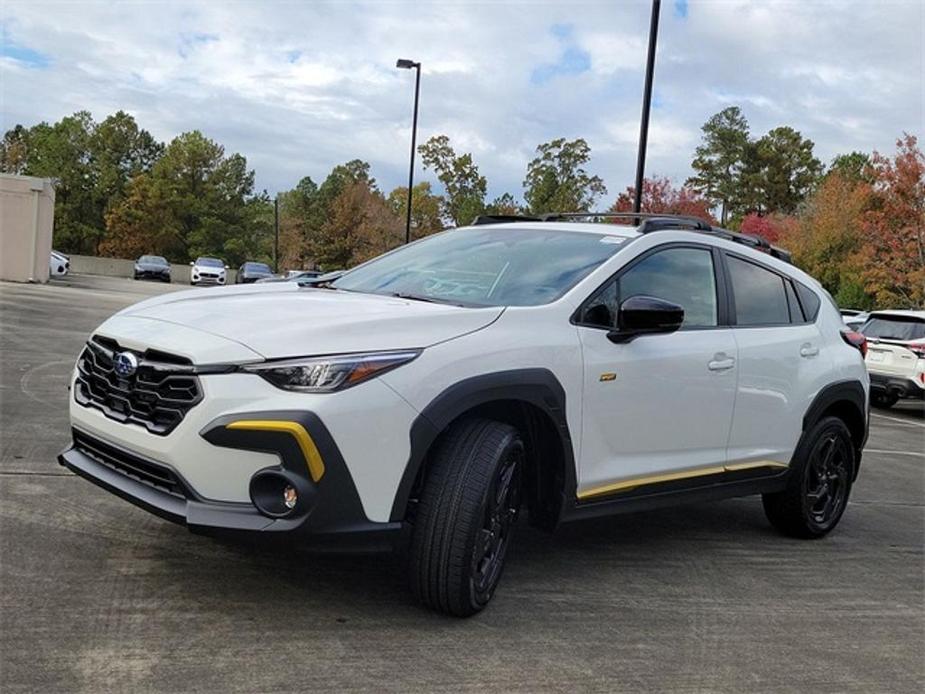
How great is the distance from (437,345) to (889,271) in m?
30.5

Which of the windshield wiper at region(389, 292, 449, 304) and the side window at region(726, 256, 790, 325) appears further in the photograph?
the side window at region(726, 256, 790, 325)

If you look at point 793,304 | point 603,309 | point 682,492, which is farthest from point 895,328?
point 603,309

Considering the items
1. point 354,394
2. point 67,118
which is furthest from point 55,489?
point 67,118

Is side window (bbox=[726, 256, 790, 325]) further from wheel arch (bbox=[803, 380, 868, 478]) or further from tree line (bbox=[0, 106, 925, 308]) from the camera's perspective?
tree line (bbox=[0, 106, 925, 308])

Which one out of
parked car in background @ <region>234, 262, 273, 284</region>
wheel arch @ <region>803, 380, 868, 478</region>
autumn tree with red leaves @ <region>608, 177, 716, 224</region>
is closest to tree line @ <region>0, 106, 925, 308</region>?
autumn tree with red leaves @ <region>608, 177, 716, 224</region>

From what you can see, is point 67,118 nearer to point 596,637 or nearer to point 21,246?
point 21,246

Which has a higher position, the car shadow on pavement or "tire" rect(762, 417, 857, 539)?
"tire" rect(762, 417, 857, 539)

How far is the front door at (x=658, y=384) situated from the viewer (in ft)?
13.5

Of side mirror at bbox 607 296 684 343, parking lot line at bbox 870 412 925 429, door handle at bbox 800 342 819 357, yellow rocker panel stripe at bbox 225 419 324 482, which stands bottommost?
parking lot line at bbox 870 412 925 429

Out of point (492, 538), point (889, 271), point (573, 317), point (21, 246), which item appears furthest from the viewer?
point (889, 271)

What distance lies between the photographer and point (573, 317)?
13.4 feet

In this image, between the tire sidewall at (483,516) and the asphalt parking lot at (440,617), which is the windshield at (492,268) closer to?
the tire sidewall at (483,516)

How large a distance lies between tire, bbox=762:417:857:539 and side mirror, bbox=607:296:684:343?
174 centimetres

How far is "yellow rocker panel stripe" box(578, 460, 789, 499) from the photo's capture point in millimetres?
4199
